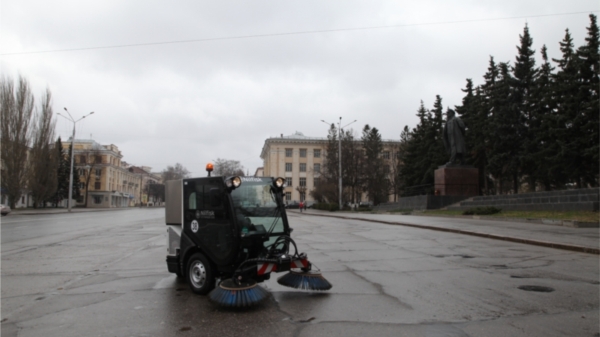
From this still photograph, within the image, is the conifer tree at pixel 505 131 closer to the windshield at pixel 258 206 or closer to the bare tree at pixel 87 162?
the windshield at pixel 258 206

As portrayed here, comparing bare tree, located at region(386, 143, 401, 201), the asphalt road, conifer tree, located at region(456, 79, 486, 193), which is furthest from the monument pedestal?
bare tree, located at region(386, 143, 401, 201)

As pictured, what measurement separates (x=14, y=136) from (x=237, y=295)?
55.4 meters

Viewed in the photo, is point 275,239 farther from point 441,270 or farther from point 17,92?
point 17,92

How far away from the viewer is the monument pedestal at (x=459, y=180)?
3228 centimetres

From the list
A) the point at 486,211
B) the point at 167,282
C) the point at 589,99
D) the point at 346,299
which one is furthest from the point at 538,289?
the point at 589,99

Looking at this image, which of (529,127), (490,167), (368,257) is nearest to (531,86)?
(529,127)

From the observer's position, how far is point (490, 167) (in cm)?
3962

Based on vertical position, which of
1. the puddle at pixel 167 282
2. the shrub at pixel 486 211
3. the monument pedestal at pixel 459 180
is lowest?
the puddle at pixel 167 282

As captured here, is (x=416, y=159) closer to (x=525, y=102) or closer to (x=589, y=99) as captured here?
(x=525, y=102)

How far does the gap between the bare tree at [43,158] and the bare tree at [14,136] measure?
38.6 inches

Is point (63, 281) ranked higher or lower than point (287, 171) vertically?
lower

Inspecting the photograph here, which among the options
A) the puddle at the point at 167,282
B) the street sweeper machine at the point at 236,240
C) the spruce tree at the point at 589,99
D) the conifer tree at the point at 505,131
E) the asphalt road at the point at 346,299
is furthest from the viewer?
the conifer tree at the point at 505,131

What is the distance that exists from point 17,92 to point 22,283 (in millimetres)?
52760

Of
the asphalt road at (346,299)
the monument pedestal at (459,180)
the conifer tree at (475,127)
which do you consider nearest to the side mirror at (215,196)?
the asphalt road at (346,299)
